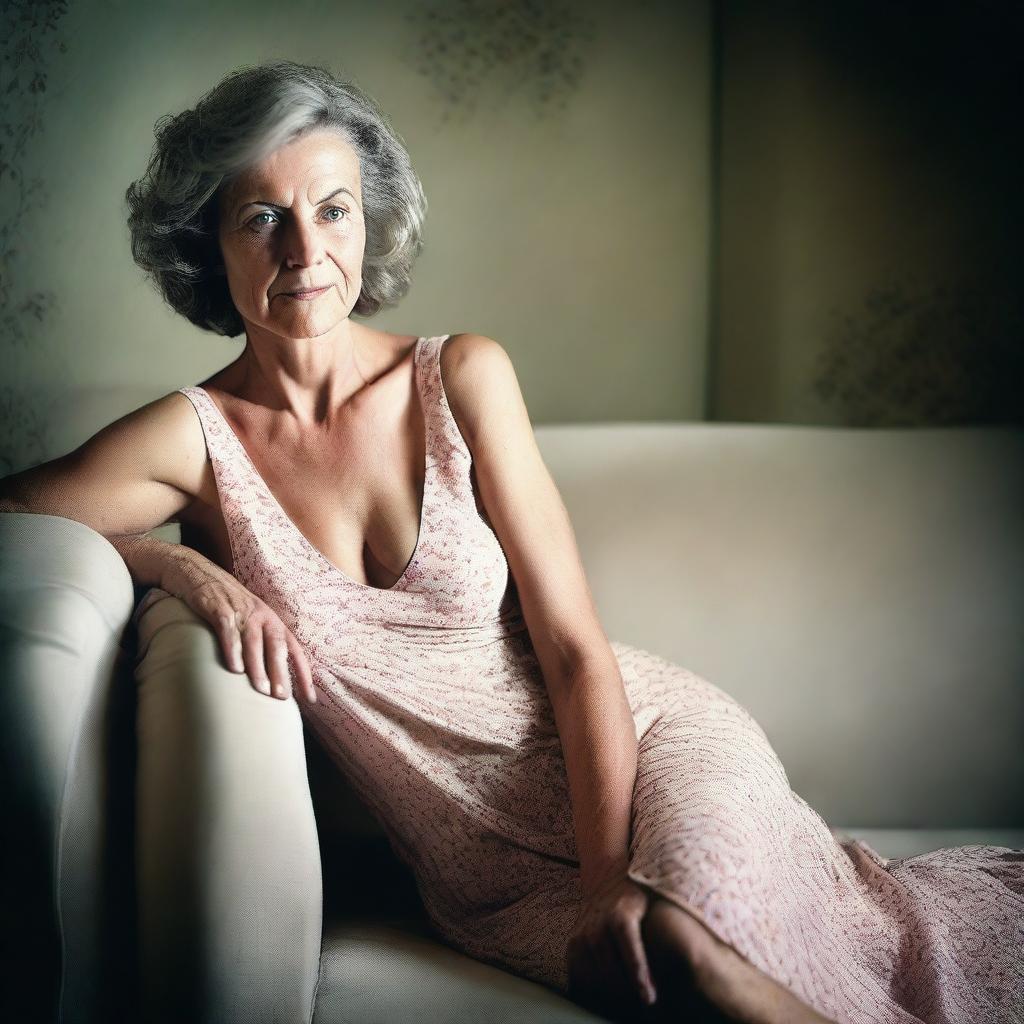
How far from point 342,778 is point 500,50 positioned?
1.59 m

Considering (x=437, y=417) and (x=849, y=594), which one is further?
(x=849, y=594)

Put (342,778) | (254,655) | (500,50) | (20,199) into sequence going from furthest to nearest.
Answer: (500,50)
(20,199)
(342,778)
(254,655)

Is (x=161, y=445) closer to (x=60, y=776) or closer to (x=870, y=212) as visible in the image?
(x=60, y=776)

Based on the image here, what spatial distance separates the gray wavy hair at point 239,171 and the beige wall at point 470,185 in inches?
22.7

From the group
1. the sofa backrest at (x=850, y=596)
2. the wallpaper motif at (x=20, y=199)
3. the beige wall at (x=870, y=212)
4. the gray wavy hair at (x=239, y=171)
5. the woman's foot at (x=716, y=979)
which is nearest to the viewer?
the woman's foot at (x=716, y=979)

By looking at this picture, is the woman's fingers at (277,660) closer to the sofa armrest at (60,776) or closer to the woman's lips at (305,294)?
the sofa armrest at (60,776)

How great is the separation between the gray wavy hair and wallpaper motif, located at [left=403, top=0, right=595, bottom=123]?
2.69ft

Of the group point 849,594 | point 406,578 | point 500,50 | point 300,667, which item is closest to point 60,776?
point 300,667

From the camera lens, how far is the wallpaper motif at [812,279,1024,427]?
7.11 feet

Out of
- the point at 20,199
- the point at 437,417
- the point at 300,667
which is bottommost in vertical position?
the point at 300,667

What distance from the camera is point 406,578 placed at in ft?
4.23

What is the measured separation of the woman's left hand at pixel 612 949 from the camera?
36.2 inches

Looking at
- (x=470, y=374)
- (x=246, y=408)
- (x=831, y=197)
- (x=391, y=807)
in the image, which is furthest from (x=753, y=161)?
(x=391, y=807)

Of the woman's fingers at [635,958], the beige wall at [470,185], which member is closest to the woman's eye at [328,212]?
the beige wall at [470,185]
